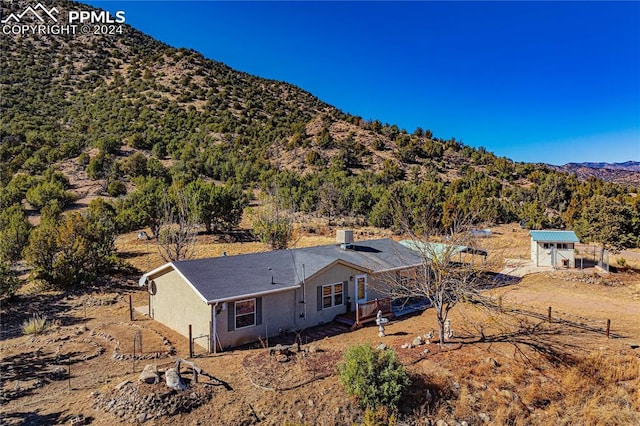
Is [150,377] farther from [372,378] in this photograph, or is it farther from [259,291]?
[372,378]

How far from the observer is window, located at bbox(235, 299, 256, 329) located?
13.0 metres

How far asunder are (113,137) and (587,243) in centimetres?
5435

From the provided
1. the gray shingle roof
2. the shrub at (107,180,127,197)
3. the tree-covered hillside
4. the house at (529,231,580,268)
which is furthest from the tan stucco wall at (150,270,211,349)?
the shrub at (107,180,127,197)

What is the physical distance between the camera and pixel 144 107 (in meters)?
61.5

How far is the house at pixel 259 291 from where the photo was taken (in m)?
12.7

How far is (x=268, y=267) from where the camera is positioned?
1538 centimetres

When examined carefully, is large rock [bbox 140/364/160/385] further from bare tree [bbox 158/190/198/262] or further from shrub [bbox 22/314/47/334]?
bare tree [bbox 158/190/198/262]

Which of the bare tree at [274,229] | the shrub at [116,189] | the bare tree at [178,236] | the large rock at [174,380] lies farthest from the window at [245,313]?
the shrub at [116,189]

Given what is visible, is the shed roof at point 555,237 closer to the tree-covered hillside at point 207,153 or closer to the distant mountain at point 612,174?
the tree-covered hillside at point 207,153

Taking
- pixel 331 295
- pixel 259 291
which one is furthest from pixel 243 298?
pixel 331 295

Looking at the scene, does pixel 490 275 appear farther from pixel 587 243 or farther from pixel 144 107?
pixel 144 107

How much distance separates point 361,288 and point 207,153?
138 feet

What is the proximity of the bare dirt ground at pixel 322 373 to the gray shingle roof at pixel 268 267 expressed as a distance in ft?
6.59

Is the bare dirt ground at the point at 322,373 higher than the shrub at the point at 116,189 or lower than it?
lower
